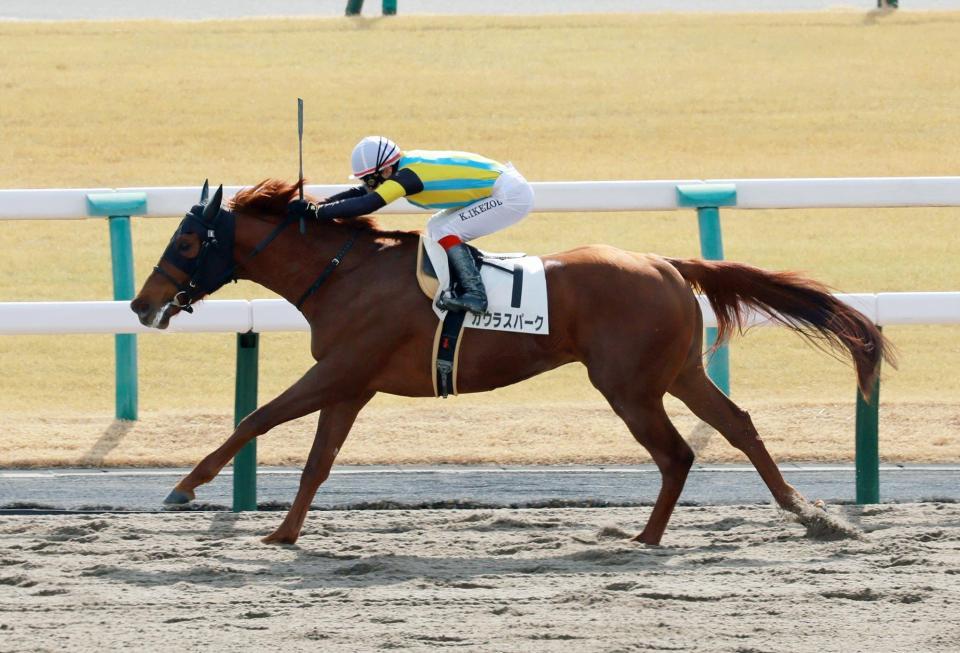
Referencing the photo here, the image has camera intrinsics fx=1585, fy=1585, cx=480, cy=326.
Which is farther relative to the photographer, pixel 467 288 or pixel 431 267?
pixel 431 267

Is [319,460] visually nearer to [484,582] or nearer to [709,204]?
[484,582]

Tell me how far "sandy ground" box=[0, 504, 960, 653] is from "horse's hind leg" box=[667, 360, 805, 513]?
25 centimetres

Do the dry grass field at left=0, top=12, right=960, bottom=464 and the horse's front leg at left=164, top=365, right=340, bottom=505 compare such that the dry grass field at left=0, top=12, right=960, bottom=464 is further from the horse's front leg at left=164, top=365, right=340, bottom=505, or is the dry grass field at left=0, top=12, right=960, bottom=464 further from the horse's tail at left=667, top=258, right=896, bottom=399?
the horse's front leg at left=164, top=365, right=340, bottom=505

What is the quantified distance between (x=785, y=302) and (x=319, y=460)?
2.35 metres

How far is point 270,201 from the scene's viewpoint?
7.43 metres

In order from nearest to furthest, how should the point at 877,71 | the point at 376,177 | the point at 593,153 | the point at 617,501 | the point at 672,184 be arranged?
the point at 376,177 → the point at 617,501 → the point at 672,184 → the point at 593,153 → the point at 877,71

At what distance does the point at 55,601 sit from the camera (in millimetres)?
5816

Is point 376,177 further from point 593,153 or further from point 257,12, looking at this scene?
point 257,12

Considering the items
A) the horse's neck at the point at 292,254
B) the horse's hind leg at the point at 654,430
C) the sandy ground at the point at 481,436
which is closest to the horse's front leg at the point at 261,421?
the horse's neck at the point at 292,254

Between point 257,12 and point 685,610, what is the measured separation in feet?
82.0

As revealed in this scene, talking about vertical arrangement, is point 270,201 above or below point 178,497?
above

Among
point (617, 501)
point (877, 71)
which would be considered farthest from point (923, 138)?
point (617, 501)

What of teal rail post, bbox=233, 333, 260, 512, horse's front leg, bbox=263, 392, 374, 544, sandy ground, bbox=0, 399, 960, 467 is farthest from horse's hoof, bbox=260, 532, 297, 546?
sandy ground, bbox=0, 399, 960, 467

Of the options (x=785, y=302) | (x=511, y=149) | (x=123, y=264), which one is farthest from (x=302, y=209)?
(x=511, y=149)
